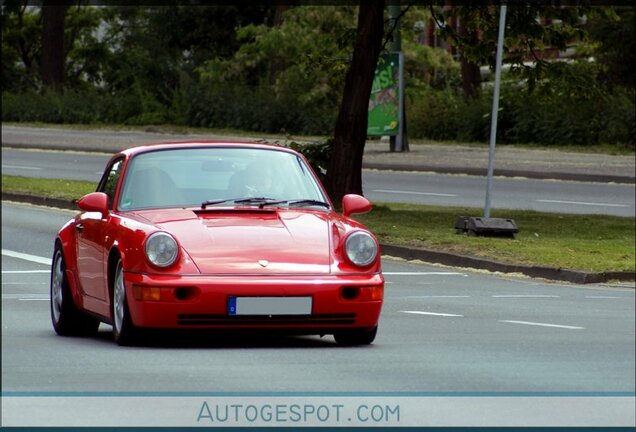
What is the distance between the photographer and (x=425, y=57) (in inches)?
2237

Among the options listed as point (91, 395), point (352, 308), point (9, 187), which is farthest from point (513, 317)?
point (9, 187)

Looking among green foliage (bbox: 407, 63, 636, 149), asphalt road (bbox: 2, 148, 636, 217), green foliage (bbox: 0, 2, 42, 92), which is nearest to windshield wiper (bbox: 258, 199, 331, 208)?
asphalt road (bbox: 2, 148, 636, 217)

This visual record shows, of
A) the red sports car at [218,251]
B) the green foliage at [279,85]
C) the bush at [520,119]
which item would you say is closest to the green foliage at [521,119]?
the bush at [520,119]

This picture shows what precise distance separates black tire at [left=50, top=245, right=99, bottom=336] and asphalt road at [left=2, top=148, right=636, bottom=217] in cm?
2410

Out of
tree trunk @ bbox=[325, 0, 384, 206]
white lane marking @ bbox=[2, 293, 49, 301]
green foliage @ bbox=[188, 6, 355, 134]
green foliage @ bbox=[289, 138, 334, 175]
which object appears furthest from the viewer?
green foliage @ bbox=[188, 6, 355, 134]

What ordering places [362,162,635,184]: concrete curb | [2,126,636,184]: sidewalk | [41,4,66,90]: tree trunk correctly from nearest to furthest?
1. [362,162,635,184]: concrete curb
2. [2,126,636,184]: sidewalk
3. [41,4,66,90]: tree trunk

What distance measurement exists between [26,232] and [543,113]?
38.1 m

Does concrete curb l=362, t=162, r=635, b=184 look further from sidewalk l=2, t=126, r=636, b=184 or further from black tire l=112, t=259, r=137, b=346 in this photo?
black tire l=112, t=259, r=137, b=346

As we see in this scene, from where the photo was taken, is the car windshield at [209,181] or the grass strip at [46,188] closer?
the car windshield at [209,181]

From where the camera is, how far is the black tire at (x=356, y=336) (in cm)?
612

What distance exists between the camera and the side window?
6133 millimetres

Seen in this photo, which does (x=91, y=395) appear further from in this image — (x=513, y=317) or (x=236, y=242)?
(x=513, y=317)

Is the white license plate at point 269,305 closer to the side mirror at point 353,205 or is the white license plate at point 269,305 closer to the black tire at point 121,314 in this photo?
the black tire at point 121,314

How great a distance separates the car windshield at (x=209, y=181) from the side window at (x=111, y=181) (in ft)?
0.19
